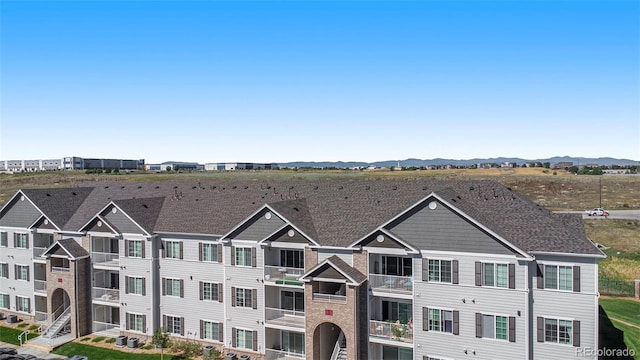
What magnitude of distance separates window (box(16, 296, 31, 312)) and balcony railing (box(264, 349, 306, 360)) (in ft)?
83.9

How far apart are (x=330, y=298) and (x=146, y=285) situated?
16813 mm

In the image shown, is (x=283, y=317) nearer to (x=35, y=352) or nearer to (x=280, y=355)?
(x=280, y=355)

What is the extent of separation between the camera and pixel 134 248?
126ft

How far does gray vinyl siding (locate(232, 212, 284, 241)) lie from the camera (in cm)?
3344

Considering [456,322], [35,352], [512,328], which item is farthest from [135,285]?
[512,328]

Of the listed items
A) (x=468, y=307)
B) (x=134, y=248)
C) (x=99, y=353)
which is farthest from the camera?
(x=134, y=248)

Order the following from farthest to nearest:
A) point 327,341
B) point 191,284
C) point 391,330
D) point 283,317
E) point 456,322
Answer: point 191,284
point 283,317
point 327,341
point 391,330
point 456,322

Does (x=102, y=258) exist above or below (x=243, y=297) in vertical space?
above

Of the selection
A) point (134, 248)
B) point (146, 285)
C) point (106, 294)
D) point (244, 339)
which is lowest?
point (244, 339)

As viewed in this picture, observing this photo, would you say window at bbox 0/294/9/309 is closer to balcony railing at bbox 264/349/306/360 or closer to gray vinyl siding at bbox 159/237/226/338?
gray vinyl siding at bbox 159/237/226/338

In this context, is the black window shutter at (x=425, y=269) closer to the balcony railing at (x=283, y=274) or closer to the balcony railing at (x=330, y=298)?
the balcony railing at (x=330, y=298)

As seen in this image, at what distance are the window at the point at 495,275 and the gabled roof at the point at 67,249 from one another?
32.4 metres

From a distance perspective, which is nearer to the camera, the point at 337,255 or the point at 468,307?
the point at 468,307

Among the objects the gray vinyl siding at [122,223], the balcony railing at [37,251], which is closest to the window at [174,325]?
the gray vinyl siding at [122,223]
